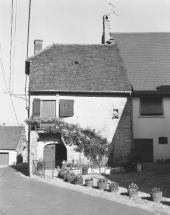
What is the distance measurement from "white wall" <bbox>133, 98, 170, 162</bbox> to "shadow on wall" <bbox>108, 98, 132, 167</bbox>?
0.83m

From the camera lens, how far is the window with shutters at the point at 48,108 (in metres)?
22.4

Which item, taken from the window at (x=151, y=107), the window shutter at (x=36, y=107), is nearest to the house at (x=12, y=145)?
the window shutter at (x=36, y=107)

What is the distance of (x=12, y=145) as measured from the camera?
4656 cm

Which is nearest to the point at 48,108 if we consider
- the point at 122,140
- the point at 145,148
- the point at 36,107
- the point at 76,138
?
the point at 36,107

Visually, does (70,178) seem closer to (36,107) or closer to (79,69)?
(36,107)

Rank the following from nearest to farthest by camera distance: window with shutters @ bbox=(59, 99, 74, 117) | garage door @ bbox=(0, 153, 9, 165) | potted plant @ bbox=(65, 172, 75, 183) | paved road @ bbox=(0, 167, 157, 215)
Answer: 1. paved road @ bbox=(0, 167, 157, 215)
2. potted plant @ bbox=(65, 172, 75, 183)
3. window with shutters @ bbox=(59, 99, 74, 117)
4. garage door @ bbox=(0, 153, 9, 165)

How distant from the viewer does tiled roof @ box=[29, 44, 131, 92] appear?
74.7 feet

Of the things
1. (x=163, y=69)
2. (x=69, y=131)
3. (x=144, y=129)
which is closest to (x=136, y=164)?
(x=144, y=129)

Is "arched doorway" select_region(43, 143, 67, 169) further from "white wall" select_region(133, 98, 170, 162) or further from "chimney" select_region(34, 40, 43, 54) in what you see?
"chimney" select_region(34, 40, 43, 54)

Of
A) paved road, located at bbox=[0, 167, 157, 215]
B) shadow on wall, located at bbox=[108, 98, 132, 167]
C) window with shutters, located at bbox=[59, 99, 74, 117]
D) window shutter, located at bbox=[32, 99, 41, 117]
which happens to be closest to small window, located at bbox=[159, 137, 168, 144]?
shadow on wall, located at bbox=[108, 98, 132, 167]

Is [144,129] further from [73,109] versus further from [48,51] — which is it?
[48,51]

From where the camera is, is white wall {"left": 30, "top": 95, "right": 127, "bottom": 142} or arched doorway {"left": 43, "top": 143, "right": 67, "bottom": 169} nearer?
white wall {"left": 30, "top": 95, "right": 127, "bottom": 142}

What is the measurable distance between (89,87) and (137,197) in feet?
38.0

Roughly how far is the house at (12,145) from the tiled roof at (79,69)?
24.4m
